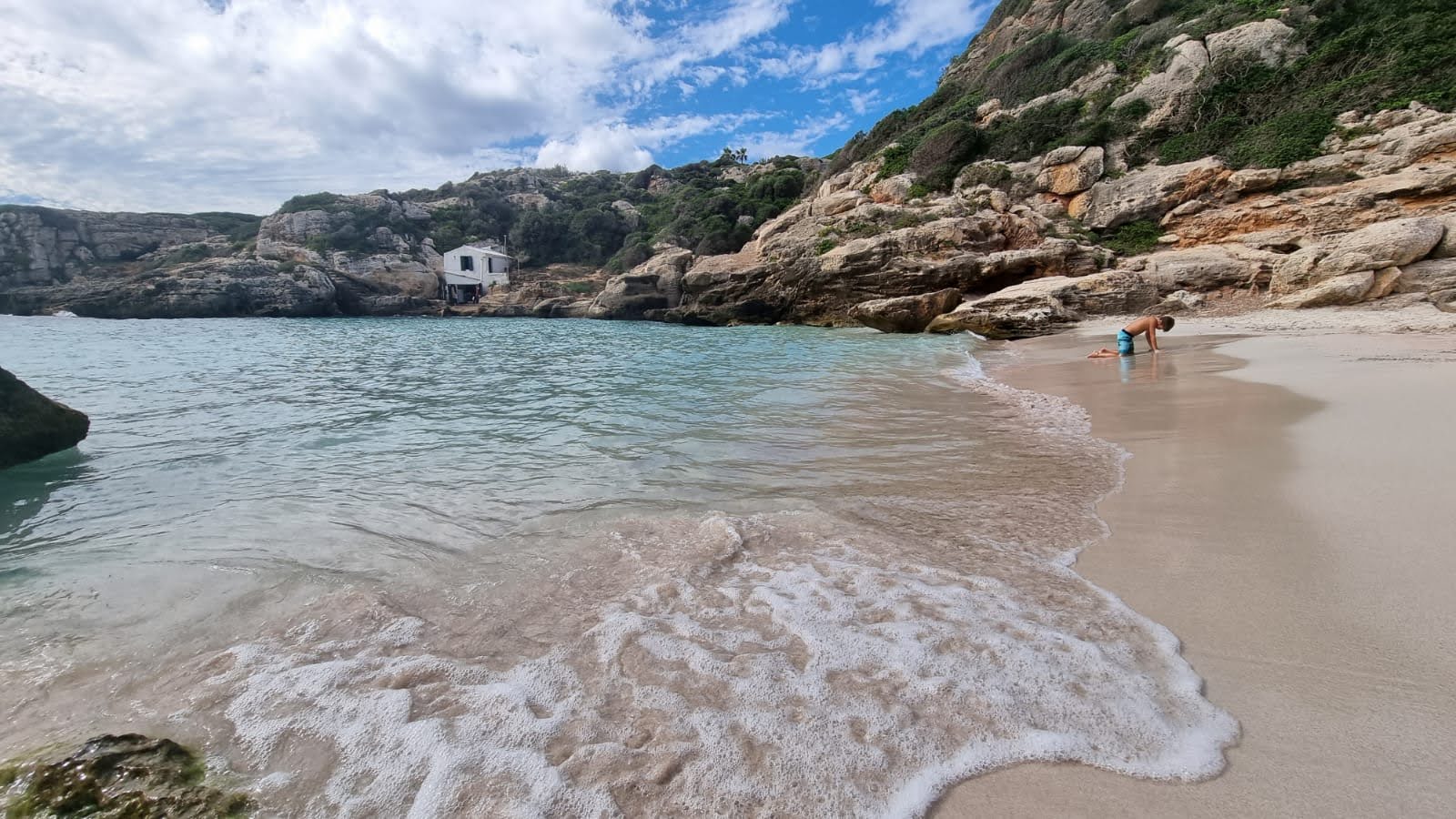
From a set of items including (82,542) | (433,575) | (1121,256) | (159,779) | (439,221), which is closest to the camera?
(159,779)

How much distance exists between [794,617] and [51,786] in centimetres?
243

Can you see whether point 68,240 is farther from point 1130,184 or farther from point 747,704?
point 1130,184

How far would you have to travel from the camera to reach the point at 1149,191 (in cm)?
2111

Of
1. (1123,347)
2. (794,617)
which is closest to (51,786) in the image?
(794,617)

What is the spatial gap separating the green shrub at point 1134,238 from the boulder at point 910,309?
5.56 meters

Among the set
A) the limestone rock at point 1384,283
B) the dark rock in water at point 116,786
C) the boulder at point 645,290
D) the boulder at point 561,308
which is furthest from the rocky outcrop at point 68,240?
the limestone rock at point 1384,283

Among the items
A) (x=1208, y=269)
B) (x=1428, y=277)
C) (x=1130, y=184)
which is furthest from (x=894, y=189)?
(x=1428, y=277)

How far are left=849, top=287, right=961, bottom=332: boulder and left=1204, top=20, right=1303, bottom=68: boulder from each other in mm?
14072

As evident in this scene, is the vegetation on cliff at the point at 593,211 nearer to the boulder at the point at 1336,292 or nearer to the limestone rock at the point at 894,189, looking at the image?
the limestone rock at the point at 894,189

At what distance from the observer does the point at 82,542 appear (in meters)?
3.88

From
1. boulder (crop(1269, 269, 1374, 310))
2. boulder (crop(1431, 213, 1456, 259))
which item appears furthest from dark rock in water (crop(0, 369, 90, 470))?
boulder (crop(1431, 213, 1456, 259))

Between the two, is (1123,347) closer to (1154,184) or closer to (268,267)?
(1154,184)

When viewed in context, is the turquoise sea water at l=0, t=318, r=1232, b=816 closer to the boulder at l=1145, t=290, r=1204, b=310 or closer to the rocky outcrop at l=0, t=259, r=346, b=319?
the boulder at l=1145, t=290, r=1204, b=310

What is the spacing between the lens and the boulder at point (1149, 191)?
20.1 metres
